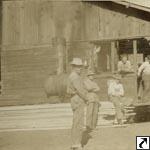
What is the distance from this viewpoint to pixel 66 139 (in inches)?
290

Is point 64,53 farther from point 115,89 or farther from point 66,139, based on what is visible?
point 66,139

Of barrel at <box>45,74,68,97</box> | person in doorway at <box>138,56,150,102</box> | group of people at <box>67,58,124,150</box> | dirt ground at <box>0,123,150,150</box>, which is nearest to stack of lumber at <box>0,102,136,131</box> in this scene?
group of people at <box>67,58,124,150</box>

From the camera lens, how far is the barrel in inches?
451

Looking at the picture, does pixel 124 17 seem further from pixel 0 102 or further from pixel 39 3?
pixel 0 102

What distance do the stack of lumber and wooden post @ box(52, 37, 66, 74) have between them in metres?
1.49

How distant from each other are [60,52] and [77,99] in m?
5.34

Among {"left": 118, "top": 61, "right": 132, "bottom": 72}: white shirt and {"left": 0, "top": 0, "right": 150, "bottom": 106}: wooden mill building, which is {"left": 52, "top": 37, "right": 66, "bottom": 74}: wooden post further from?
{"left": 118, "top": 61, "right": 132, "bottom": 72}: white shirt

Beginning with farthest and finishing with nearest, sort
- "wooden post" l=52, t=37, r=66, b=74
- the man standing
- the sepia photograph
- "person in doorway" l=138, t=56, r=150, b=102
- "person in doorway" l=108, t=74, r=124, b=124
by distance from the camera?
"wooden post" l=52, t=37, r=66, b=74
the sepia photograph
"person in doorway" l=138, t=56, r=150, b=102
"person in doorway" l=108, t=74, r=124, b=124
the man standing

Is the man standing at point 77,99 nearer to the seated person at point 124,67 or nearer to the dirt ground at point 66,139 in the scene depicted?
the dirt ground at point 66,139

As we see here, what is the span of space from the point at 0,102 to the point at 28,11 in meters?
2.25

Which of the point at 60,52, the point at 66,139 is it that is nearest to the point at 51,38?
the point at 60,52

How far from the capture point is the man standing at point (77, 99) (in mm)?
6609

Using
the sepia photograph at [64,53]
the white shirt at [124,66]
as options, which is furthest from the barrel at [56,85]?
the white shirt at [124,66]

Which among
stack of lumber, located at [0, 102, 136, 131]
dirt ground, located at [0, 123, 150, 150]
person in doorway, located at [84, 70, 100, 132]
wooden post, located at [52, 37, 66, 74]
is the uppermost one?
wooden post, located at [52, 37, 66, 74]
